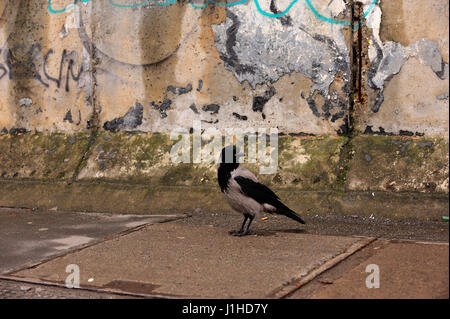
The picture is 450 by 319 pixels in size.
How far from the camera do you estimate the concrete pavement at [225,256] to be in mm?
3742

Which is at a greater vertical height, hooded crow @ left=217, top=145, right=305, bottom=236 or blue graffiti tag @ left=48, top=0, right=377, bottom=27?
blue graffiti tag @ left=48, top=0, right=377, bottom=27

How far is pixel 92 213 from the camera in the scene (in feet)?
20.2

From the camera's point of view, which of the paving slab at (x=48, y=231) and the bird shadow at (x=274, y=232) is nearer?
the paving slab at (x=48, y=231)

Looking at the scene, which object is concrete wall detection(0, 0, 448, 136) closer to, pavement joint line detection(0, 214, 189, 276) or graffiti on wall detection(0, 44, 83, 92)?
graffiti on wall detection(0, 44, 83, 92)

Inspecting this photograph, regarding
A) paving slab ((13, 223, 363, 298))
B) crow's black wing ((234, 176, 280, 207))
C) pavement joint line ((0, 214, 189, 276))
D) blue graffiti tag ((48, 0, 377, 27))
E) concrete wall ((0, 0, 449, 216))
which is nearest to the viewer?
paving slab ((13, 223, 363, 298))

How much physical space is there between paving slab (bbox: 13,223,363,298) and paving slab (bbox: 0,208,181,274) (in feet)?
0.65

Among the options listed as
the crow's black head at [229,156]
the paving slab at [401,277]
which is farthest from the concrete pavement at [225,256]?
the crow's black head at [229,156]

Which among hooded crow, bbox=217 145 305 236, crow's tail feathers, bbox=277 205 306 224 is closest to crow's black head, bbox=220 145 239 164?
hooded crow, bbox=217 145 305 236

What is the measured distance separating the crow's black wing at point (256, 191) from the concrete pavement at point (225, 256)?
29 cm

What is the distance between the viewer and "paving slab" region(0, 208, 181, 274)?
4.69 metres

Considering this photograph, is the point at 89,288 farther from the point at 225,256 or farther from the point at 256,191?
the point at 256,191

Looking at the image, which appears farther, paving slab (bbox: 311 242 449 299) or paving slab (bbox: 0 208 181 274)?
paving slab (bbox: 0 208 181 274)

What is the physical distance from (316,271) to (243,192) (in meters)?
1.18

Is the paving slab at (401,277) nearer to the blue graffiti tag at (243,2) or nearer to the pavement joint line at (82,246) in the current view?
the pavement joint line at (82,246)
